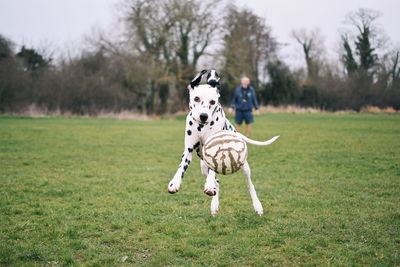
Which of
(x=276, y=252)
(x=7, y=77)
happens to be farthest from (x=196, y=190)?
(x=7, y=77)

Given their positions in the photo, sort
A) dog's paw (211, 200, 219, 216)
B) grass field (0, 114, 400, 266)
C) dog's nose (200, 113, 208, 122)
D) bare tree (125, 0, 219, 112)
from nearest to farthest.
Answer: grass field (0, 114, 400, 266) < dog's nose (200, 113, 208, 122) < dog's paw (211, 200, 219, 216) < bare tree (125, 0, 219, 112)

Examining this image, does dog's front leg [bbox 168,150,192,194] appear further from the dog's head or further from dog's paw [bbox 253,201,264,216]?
dog's paw [bbox 253,201,264,216]

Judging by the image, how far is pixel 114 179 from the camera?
916 cm

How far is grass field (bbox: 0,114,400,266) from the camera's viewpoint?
14.9 ft

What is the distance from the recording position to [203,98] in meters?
4.76

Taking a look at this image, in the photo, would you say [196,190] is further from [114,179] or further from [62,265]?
[62,265]

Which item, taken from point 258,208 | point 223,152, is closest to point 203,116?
point 223,152

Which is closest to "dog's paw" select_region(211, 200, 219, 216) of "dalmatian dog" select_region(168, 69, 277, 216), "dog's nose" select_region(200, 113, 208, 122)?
"dalmatian dog" select_region(168, 69, 277, 216)

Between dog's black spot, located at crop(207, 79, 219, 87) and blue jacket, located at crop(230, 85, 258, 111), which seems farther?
blue jacket, located at crop(230, 85, 258, 111)

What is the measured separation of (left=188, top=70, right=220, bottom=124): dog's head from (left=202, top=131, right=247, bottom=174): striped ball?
0.86 ft

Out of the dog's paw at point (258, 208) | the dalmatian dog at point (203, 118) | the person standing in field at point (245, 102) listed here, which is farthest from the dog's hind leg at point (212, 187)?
the person standing in field at point (245, 102)

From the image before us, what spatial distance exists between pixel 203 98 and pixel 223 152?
67cm

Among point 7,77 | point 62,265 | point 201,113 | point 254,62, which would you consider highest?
point 254,62

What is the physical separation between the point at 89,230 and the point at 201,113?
2.26 m
